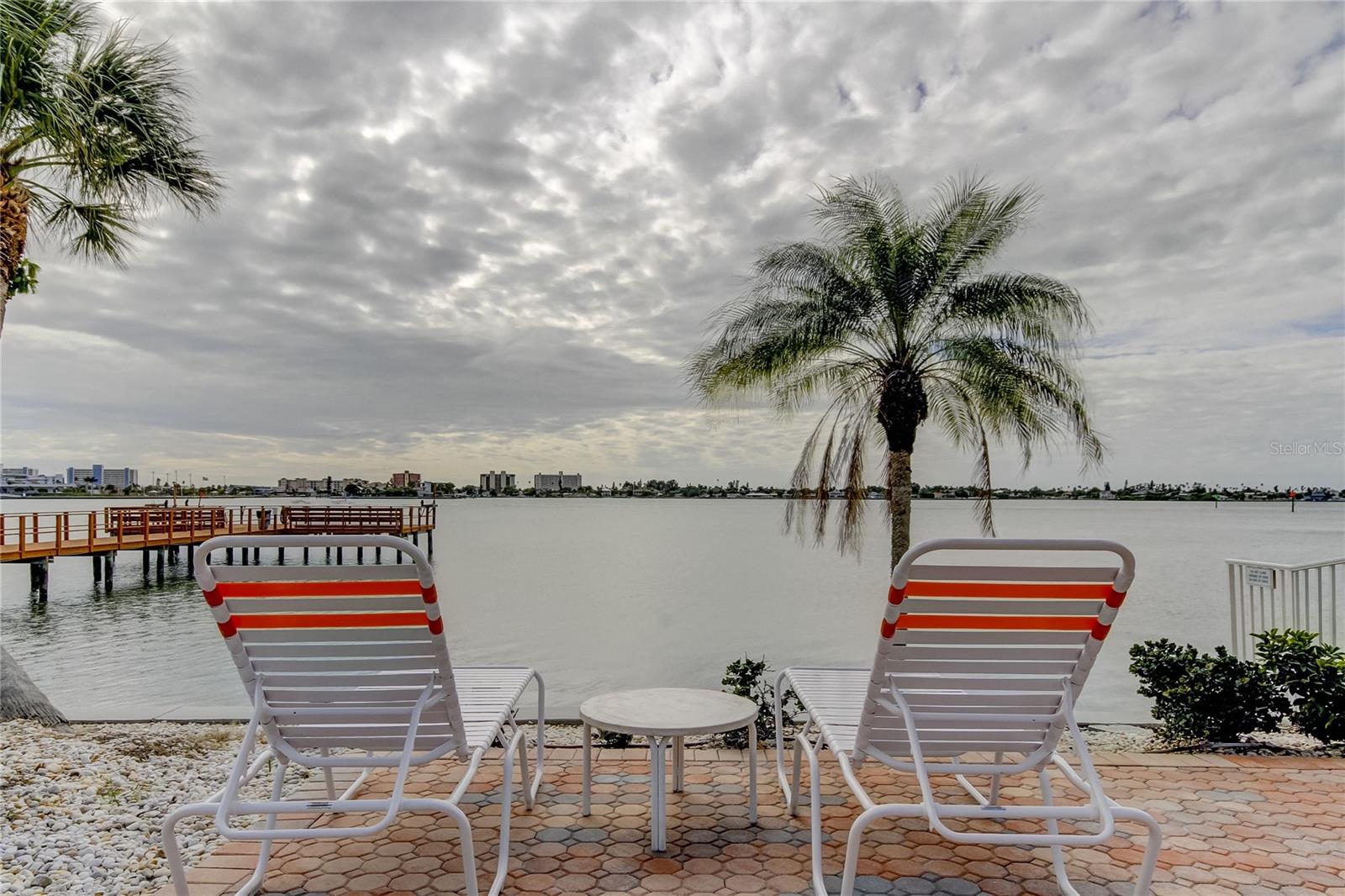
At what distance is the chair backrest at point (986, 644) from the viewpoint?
2328 mm

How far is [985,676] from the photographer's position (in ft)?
8.02

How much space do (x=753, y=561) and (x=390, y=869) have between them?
33614mm

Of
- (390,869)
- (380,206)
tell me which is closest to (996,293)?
(390,869)

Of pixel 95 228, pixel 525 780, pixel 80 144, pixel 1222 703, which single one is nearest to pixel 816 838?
pixel 525 780

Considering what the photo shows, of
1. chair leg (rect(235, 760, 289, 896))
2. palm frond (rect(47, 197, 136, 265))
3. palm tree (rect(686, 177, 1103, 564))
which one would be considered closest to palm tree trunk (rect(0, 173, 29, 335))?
palm frond (rect(47, 197, 136, 265))

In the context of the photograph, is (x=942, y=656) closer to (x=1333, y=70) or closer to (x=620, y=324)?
(x=1333, y=70)

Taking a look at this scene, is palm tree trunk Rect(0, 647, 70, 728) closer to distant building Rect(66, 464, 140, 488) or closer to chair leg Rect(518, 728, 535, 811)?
chair leg Rect(518, 728, 535, 811)

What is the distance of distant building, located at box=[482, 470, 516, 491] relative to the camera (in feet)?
261

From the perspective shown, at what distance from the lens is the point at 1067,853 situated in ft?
9.72

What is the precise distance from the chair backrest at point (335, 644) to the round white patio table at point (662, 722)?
73cm

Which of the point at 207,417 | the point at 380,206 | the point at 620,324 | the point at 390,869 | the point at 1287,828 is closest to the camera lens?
the point at 390,869

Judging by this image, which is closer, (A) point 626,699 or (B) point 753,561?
(A) point 626,699
